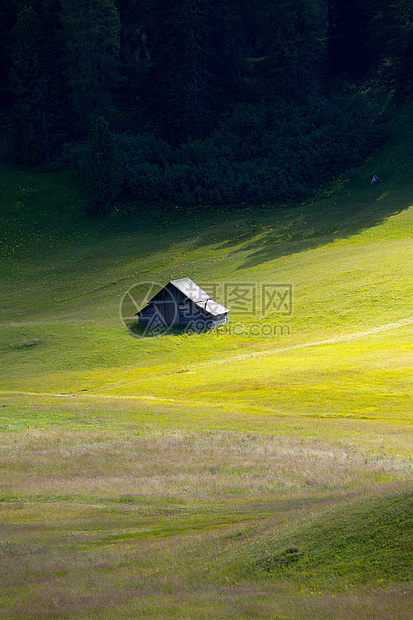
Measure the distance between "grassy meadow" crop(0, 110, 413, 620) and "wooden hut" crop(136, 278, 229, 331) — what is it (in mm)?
2192

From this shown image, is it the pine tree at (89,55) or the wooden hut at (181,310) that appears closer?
the wooden hut at (181,310)

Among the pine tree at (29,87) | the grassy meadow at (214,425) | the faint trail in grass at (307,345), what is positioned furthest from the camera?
the pine tree at (29,87)

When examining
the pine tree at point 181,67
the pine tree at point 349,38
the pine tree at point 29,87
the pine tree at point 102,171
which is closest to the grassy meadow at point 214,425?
the pine tree at point 102,171

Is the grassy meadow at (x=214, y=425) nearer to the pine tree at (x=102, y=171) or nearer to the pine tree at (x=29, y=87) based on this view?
the pine tree at (x=102, y=171)

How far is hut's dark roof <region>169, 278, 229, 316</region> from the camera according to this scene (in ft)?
185

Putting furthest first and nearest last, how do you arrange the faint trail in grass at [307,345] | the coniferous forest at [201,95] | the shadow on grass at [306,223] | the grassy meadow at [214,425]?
the coniferous forest at [201,95] → the shadow on grass at [306,223] → the faint trail in grass at [307,345] → the grassy meadow at [214,425]

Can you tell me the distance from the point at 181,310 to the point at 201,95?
5795 cm

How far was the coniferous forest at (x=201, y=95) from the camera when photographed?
96.7m

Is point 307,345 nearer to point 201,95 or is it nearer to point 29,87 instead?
point 201,95

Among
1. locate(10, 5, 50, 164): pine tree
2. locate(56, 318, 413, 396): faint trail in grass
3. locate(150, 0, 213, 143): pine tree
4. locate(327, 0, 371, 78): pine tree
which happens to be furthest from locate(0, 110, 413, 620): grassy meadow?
locate(327, 0, 371, 78): pine tree

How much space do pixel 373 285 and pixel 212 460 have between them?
4189 cm

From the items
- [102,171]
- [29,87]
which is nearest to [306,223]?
[102,171]

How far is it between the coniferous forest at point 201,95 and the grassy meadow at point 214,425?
945 cm

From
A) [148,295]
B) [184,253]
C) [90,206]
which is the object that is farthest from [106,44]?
[148,295]
